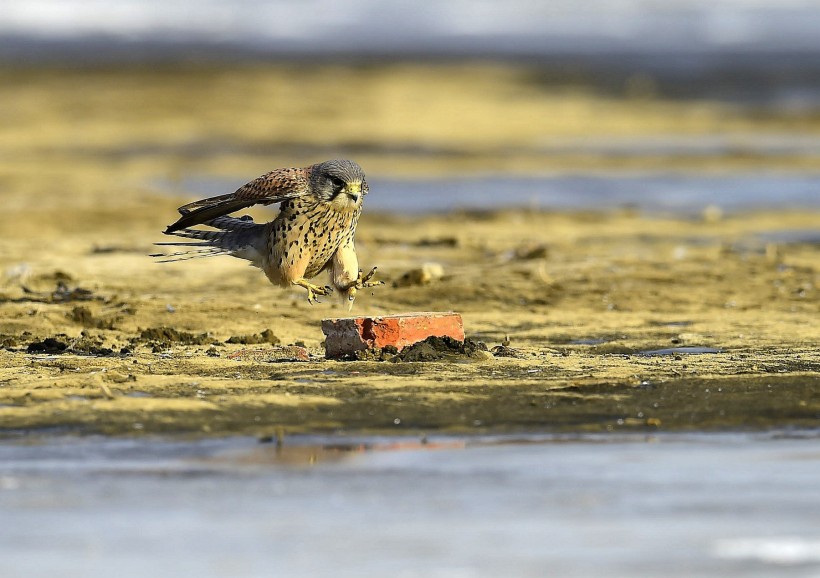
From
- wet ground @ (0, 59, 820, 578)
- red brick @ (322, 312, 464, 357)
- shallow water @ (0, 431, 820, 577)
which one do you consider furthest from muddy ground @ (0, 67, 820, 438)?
shallow water @ (0, 431, 820, 577)

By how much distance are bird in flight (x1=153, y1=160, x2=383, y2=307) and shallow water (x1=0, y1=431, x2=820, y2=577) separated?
2.54 meters

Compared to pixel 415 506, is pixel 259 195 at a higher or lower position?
higher

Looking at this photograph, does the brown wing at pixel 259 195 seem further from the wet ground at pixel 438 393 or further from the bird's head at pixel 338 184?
the wet ground at pixel 438 393

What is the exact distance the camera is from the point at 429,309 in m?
10.4

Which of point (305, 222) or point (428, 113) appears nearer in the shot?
point (305, 222)

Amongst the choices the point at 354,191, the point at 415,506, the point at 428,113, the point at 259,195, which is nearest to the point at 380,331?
the point at 354,191

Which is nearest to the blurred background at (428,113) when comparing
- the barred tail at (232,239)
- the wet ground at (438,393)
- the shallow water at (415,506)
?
the wet ground at (438,393)

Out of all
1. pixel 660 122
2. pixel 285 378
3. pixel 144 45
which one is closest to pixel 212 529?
pixel 285 378

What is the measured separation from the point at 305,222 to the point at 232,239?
0.66m

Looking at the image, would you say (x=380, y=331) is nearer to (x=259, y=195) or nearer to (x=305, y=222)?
(x=305, y=222)

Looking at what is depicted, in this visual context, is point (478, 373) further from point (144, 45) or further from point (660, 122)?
point (144, 45)

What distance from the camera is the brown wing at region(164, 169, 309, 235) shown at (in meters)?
8.84

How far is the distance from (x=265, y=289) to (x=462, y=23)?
53381 millimetres

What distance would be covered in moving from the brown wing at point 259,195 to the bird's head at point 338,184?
0.08 m
